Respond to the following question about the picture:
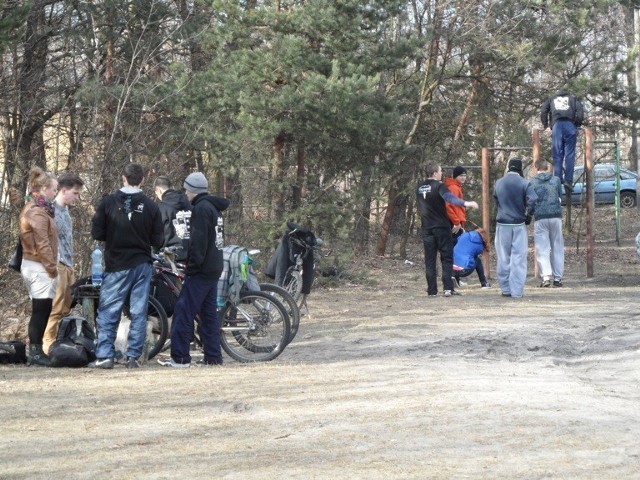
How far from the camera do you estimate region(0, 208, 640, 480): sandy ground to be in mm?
6797

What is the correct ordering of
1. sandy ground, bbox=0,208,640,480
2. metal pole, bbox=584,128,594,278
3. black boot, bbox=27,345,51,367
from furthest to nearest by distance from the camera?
metal pole, bbox=584,128,594,278 → black boot, bbox=27,345,51,367 → sandy ground, bbox=0,208,640,480

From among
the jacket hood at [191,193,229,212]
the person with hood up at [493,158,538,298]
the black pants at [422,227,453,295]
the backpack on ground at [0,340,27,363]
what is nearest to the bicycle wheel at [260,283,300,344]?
the jacket hood at [191,193,229,212]

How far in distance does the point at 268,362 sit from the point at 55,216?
2381mm

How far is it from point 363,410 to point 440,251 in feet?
30.6

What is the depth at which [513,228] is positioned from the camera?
17.8 metres

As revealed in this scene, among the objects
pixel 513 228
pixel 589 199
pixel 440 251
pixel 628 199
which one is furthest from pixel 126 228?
pixel 628 199

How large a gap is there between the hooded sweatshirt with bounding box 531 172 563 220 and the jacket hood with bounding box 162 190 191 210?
7487mm

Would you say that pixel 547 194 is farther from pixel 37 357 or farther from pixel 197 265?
pixel 37 357

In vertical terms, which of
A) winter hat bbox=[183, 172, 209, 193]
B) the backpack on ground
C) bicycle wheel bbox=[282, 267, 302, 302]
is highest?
winter hat bbox=[183, 172, 209, 193]

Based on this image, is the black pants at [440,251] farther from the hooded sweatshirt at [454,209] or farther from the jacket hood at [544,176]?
the jacket hood at [544,176]

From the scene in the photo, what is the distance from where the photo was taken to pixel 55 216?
1147 centimetres

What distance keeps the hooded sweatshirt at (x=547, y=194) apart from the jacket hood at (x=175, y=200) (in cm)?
749

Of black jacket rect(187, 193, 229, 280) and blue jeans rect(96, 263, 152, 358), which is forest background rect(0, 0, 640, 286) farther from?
black jacket rect(187, 193, 229, 280)

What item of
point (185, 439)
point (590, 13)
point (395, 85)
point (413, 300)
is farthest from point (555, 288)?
point (185, 439)
